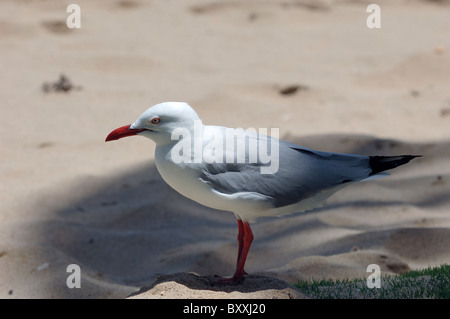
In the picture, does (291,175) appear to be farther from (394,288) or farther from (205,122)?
(205,122)

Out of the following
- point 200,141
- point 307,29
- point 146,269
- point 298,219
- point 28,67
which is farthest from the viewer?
point 307,29

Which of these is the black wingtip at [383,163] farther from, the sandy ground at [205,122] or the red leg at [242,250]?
the sandy ground at [205,122]

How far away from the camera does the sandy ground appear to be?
4746mm

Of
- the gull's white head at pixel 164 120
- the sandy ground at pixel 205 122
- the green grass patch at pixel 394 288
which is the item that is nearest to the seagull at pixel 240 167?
the gull's white head at pixel 164 120

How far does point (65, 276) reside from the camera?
176 inches

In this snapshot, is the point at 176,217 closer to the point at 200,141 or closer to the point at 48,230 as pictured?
the point at 48,230

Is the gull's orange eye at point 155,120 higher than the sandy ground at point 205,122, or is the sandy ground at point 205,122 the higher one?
the gull's orange eye at point 155,120

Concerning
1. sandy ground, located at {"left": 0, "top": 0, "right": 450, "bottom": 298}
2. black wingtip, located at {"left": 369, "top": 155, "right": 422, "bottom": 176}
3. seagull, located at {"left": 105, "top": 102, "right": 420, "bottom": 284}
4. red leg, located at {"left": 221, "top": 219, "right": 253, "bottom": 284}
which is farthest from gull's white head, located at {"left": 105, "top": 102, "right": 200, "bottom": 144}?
sandy ground, located at {"left": 0, "top": 0, "right": 450, "bottom": 298}

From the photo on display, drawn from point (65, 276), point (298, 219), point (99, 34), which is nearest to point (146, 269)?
point (65, 276)

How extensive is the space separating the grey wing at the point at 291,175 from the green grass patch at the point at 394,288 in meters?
0.63

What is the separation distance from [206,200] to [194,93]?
5.20 m

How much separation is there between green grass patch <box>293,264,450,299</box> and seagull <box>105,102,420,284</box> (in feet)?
1.78

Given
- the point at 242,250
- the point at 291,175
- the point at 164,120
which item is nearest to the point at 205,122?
the point at 242,250

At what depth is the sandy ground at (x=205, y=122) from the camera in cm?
475
